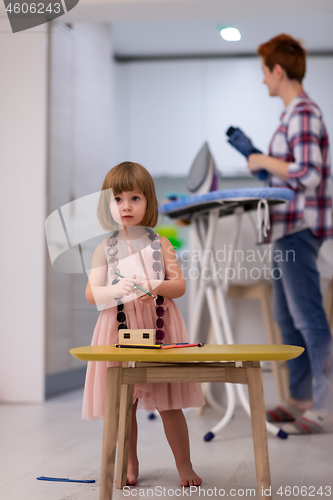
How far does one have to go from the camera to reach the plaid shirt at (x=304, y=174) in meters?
1.58

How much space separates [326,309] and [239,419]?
1.52 ft

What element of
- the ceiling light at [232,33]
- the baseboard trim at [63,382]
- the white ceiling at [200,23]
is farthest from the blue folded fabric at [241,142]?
the baseboard trim at [63,382]

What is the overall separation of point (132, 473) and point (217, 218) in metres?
0.80

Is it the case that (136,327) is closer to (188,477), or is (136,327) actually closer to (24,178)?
(188,477)

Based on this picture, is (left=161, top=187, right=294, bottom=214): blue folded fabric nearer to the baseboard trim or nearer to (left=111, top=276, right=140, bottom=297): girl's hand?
(left=111, top=276, right=140, bottom=297): girl's hand

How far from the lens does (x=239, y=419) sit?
1.69 metres

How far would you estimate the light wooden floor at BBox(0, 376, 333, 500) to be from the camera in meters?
1.02

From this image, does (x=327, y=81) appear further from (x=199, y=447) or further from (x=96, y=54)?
(x=199, y=447)

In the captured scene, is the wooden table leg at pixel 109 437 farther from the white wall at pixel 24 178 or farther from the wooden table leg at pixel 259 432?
the white wall at pixel 24 178

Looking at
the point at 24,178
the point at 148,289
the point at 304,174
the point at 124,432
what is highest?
the point at 24,178

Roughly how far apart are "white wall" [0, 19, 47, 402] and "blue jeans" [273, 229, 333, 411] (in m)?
0.96

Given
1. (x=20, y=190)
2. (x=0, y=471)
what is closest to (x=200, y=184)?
(x=20, y=190)

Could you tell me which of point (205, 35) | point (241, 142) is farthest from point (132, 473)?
point (205, 35)

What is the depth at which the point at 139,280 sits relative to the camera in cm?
97
